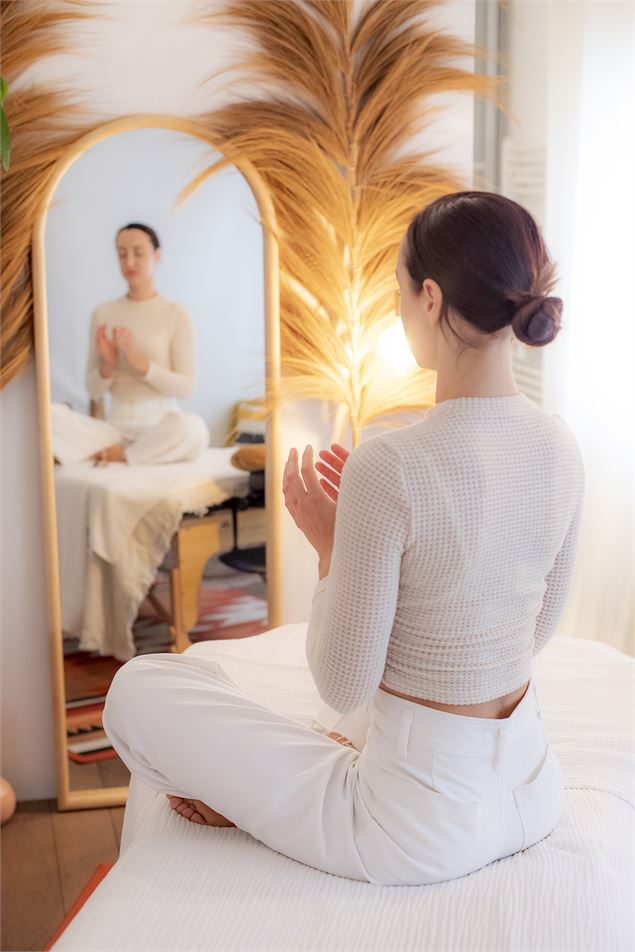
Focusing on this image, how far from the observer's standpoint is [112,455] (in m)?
2.39

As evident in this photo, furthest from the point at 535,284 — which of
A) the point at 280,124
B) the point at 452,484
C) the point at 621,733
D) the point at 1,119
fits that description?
the point at 280,124

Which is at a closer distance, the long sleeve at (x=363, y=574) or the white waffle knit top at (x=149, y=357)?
the long sleeve at (x=363, y=574)

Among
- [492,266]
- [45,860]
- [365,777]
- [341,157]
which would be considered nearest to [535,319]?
[492,266]

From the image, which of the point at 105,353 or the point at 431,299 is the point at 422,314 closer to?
the point at 431,299

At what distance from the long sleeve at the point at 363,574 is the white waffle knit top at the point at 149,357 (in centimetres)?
125

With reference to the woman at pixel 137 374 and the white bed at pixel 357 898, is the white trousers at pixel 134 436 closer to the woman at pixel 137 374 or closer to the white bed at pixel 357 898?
the woman at pixel 137 374

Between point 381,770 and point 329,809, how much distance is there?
0.29ft

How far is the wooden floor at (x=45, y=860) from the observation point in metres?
2.03

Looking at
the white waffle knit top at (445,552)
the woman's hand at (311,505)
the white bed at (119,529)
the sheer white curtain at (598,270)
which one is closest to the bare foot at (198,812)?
the white waffle knit top at (445,552)

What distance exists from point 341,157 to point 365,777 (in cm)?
159

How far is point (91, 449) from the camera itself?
2.38 metres

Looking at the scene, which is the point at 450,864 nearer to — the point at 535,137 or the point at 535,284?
the point at 535,284

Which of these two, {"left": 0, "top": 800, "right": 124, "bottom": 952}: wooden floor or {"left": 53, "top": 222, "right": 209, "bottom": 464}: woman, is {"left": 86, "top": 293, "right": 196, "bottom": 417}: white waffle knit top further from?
{"left": 0, "top": 800, "right": 124, "bottom": 952}: wooden floor

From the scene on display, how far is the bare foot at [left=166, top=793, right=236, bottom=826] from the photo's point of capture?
1.39 metres
